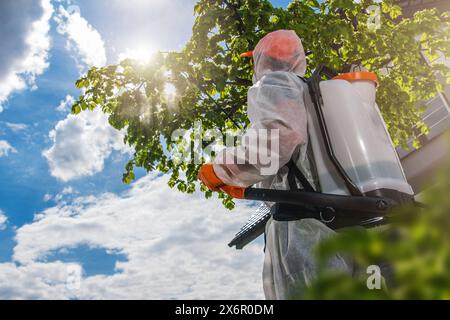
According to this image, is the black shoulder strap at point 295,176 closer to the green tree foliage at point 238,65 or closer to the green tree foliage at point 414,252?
the green tree foliage at point 414,252

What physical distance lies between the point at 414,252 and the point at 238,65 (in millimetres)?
6619

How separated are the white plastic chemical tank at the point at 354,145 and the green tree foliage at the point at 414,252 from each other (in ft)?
6.33

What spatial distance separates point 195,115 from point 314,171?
19.0 feet

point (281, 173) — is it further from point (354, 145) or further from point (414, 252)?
point (414, 252)

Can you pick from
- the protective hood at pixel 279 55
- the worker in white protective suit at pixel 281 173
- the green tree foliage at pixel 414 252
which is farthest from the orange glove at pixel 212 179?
the green tree foliage at pixel 414 252

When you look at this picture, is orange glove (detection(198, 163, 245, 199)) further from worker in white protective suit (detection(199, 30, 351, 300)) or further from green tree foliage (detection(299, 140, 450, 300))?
green tree foliage (detection(299, 140, 450, 300))

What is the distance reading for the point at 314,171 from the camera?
8.03 feet

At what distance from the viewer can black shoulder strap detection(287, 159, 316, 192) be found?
2.33 m

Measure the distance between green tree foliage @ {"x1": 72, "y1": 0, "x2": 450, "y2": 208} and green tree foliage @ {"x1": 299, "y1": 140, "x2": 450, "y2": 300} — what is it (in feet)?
Answer: 20.1

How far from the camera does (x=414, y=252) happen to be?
359mm

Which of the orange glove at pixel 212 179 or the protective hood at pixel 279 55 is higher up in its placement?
the protective hood at pixel 279 55

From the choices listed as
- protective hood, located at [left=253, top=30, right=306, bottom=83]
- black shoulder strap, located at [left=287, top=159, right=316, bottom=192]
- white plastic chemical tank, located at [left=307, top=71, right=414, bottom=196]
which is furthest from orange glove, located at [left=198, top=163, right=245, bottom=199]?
protective hood, located at [left=253, top=30, right=306, bottom=83]

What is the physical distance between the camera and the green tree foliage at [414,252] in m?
0.35

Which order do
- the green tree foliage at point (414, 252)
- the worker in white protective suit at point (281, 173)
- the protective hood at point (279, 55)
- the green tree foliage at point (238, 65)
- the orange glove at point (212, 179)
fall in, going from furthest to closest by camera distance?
1. the green tree foliage at point (238, 65)
2. the protective hood at point (279, 55)
3. the orange glove at point (212, 179)
4. the worker in white protective suit at point (281, 173)
5. the green tree foliage at point (414, 252)
